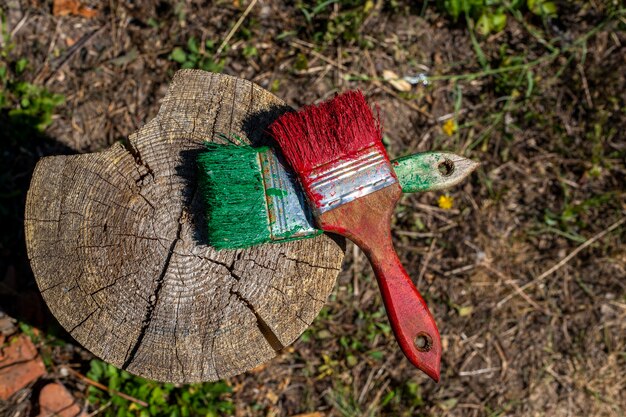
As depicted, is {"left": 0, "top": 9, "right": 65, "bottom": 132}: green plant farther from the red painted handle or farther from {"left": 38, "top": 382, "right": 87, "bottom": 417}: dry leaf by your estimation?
the red painted handle

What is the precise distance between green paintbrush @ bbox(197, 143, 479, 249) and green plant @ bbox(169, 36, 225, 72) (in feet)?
4.34

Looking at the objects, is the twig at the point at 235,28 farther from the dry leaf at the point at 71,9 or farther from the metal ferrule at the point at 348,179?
the metal ferrule at the point at 348,179

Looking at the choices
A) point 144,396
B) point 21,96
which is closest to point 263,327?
point 144,396

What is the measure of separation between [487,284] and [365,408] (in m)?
0.98

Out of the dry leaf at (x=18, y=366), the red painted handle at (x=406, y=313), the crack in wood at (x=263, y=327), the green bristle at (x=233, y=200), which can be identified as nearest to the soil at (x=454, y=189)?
the dry leaf at (x=18, y=366)

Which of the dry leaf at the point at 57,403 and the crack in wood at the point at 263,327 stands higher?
the crack in wood at the point at 263,327

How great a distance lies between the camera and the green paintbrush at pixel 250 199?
192 centimetres

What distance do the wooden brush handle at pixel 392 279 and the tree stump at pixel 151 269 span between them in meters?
0.27

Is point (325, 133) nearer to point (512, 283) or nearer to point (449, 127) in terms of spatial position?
point (449, 127)

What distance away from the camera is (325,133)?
1.96m

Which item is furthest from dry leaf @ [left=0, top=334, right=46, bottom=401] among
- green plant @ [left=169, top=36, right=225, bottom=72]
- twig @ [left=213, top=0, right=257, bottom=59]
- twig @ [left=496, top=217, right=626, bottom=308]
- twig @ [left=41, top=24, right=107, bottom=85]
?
twig @ [left=496, top=217, right=626, bottom=308]

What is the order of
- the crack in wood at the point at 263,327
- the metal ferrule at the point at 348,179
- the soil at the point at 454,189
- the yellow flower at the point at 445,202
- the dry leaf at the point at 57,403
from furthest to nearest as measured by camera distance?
1. the yellow flower at the point at 445,202
2. the soil at the point at 454,189
3. the dry leaf at the point at 57,403
4. the crack in wood at the point at 263,327
5. the metal ferrule at the point at 348,179

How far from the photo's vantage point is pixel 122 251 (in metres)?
2.00

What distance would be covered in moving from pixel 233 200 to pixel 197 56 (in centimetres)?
155
